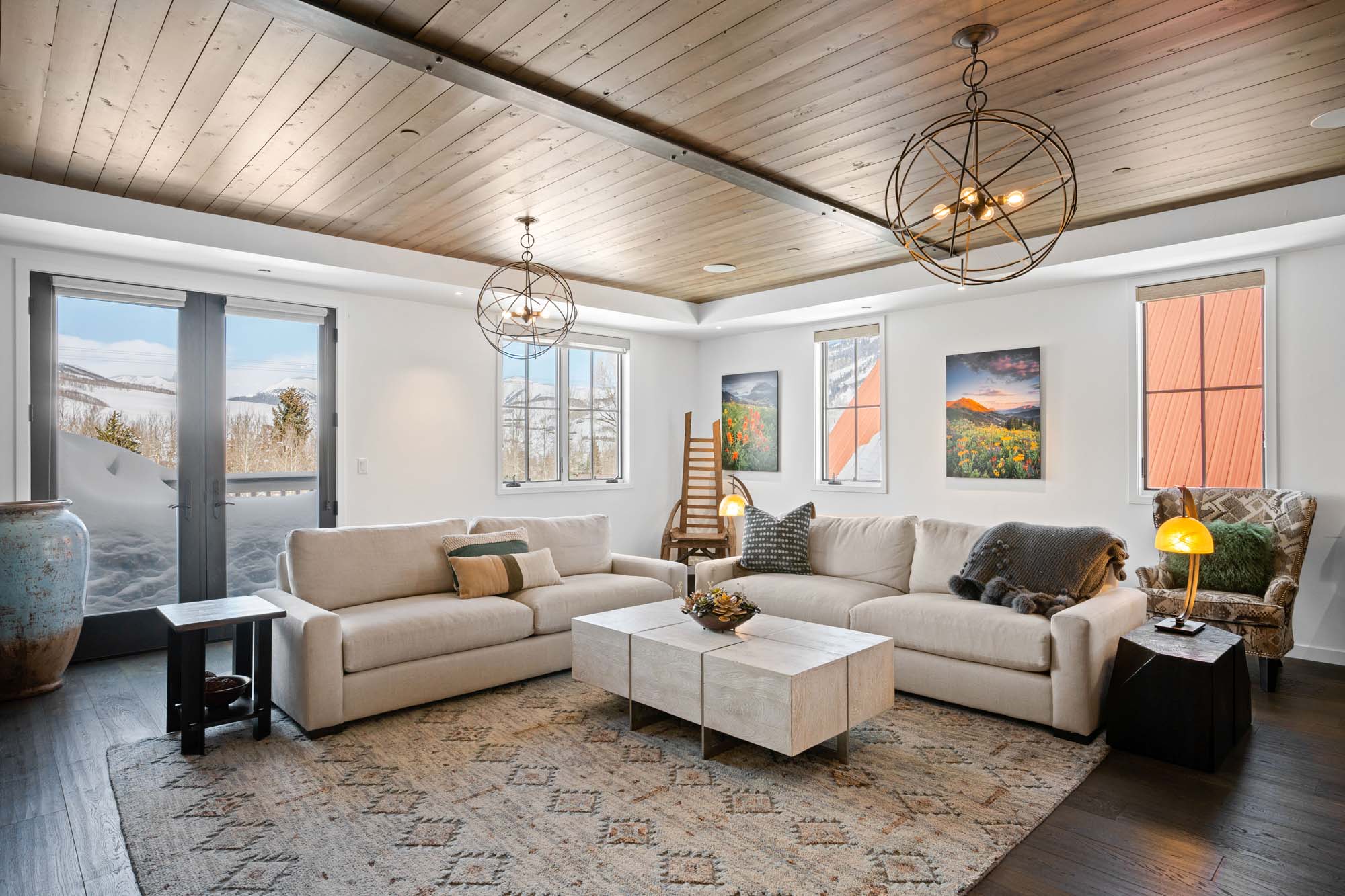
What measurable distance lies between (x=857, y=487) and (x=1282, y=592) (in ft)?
10.3

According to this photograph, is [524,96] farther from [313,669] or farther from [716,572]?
[716,572]

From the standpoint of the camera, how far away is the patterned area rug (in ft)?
7.57

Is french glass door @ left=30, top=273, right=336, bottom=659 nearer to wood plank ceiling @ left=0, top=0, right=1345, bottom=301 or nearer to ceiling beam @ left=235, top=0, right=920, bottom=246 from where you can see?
Result: wood plank ceiling @ left=0, top=0, right=1345, bottom=301

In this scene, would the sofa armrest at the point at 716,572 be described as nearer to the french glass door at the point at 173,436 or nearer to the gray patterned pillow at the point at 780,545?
the gray patterned pillow at the point at 780,545

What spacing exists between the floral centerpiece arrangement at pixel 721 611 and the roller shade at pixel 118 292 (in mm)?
3932

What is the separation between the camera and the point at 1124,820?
2.63m

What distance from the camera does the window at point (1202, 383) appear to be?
4.87 m

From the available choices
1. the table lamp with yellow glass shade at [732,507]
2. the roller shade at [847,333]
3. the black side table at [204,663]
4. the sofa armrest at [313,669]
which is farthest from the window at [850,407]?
the black side table at [204,663]

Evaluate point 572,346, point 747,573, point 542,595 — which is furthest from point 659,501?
point 542,595

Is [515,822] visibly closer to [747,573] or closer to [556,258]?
[747,573]

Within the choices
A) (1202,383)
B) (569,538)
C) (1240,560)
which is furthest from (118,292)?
(1202,383)

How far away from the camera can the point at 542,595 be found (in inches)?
171

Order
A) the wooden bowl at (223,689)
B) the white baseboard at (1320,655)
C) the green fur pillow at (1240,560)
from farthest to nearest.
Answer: the white baseboard at (1320,655) → the green fur pillow at (1240,560) → the wooden bowl at (223,689)

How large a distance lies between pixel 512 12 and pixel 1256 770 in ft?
12.7
